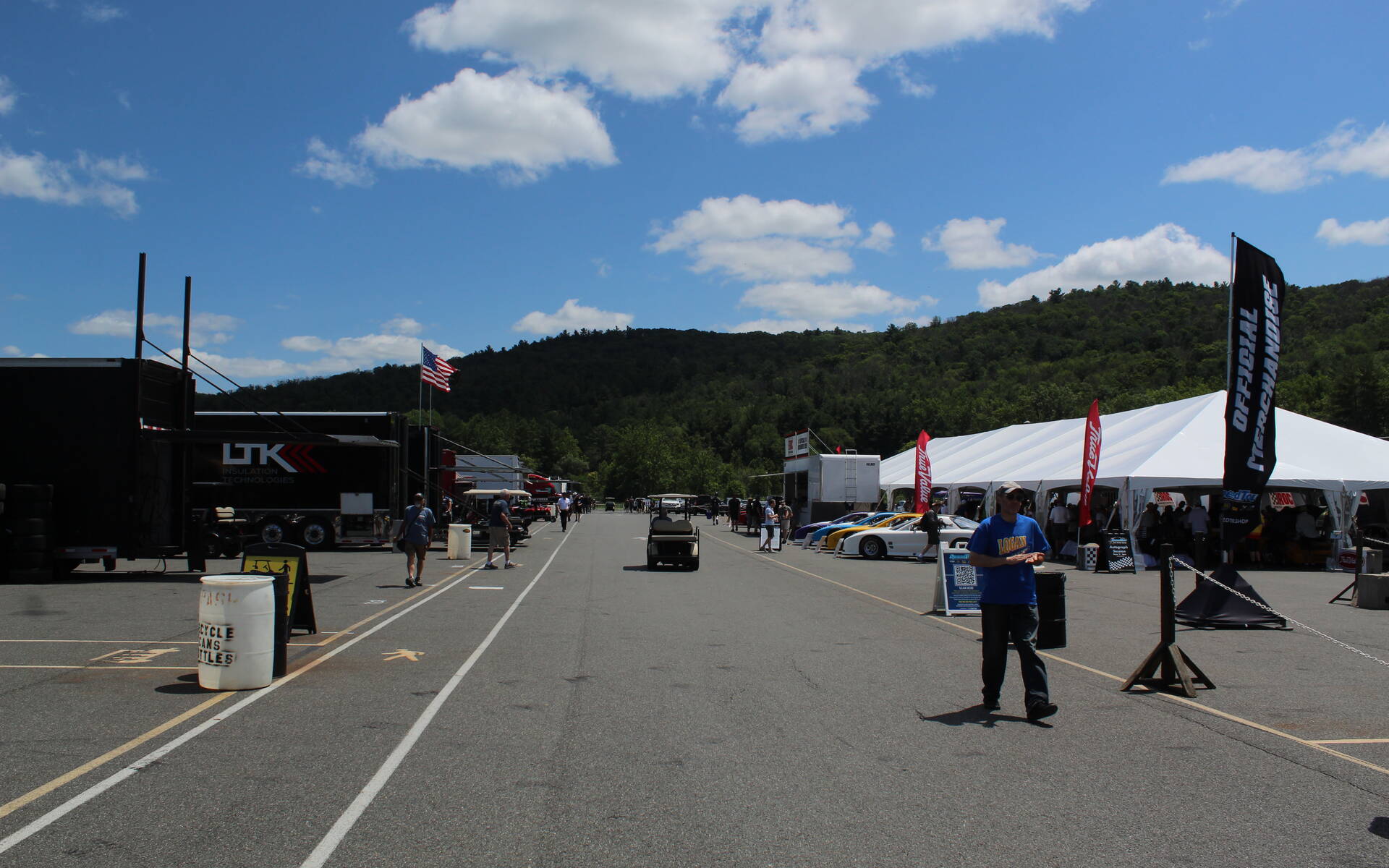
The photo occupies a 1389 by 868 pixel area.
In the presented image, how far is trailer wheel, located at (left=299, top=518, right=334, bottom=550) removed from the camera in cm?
2850

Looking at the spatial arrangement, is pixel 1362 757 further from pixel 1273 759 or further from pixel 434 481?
pixel 434 481

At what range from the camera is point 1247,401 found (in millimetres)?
13367

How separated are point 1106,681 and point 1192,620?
488cm

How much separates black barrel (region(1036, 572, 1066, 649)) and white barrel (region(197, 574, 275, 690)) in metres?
7.57

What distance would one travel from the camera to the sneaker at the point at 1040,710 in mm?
7473

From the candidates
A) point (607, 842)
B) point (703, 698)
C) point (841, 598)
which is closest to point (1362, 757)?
point (703, 698)

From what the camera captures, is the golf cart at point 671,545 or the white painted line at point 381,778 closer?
the white painted line at point 381,778

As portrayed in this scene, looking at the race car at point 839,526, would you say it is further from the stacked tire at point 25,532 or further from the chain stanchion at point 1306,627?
the stacked tire at point 25,532

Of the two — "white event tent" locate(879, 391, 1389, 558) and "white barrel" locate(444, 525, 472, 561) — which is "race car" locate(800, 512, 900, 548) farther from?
"white barrel" locate(444, 525, 472, 561)

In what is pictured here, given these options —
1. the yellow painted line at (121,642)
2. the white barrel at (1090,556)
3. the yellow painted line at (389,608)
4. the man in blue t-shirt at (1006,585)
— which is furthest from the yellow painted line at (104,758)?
the white barrel at (1090,556)

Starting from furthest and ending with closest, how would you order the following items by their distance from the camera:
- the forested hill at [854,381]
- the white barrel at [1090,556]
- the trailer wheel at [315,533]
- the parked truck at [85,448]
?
the forested hill at [854,381] → the trailer wheel at [315,533] → the white barrel at [1090,556] → the parked truck at [85,448]

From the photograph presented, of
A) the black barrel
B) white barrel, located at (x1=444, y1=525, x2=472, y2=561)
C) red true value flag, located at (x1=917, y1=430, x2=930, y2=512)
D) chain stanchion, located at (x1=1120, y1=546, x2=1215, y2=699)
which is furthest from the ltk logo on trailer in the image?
chain stanchion, located at (x1=1120, y1=546, x2=1215, y2=699)

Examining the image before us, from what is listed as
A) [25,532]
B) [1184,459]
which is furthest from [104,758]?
[1184,459]

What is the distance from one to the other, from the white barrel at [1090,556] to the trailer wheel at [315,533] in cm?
2104
